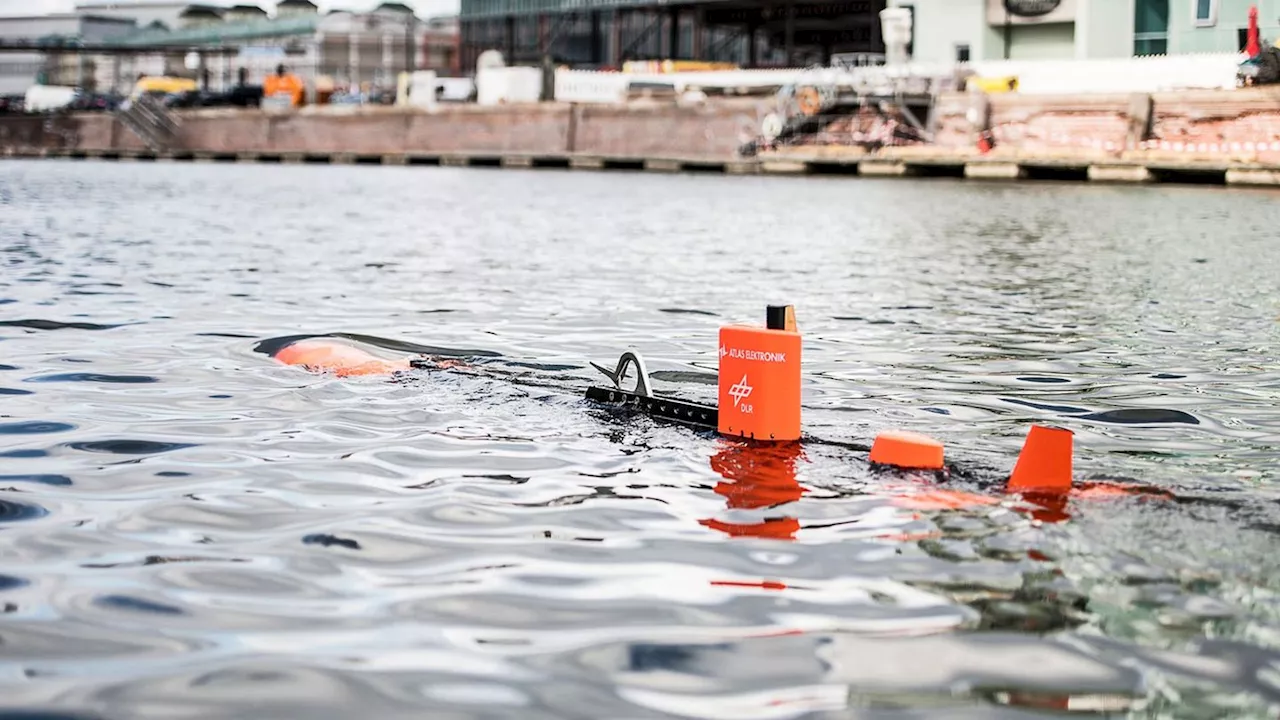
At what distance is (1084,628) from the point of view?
4.61 m

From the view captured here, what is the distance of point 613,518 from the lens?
5949 millimetres

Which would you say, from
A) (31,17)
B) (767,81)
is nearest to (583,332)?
(767,81)

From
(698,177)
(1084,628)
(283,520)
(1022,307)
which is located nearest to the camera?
(1084,628)

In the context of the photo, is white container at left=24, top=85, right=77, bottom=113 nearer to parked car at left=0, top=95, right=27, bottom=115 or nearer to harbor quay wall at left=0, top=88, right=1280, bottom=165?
parked car at left=0, top=95, right=27, bottom=115

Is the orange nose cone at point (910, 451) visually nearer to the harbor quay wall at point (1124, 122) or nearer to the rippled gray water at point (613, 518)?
the rippled gray water at point (613, 518)

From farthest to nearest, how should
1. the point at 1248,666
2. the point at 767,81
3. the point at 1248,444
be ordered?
1. the point at 767,81
2. the point at 1248,444
3. the point at 1248,666

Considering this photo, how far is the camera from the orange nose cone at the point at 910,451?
21.9 feet

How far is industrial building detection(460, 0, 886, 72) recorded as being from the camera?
239ft

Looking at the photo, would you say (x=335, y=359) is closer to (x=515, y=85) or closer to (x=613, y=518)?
(x=613, y=518)

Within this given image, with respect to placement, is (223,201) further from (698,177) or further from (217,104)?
(217,104)

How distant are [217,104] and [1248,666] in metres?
80.8

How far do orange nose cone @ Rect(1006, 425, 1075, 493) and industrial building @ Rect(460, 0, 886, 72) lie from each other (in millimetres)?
64581

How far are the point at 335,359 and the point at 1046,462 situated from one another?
506 centimetres

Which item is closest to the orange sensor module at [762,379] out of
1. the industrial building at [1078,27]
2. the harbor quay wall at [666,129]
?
the harbor quay wall at [666,129]
